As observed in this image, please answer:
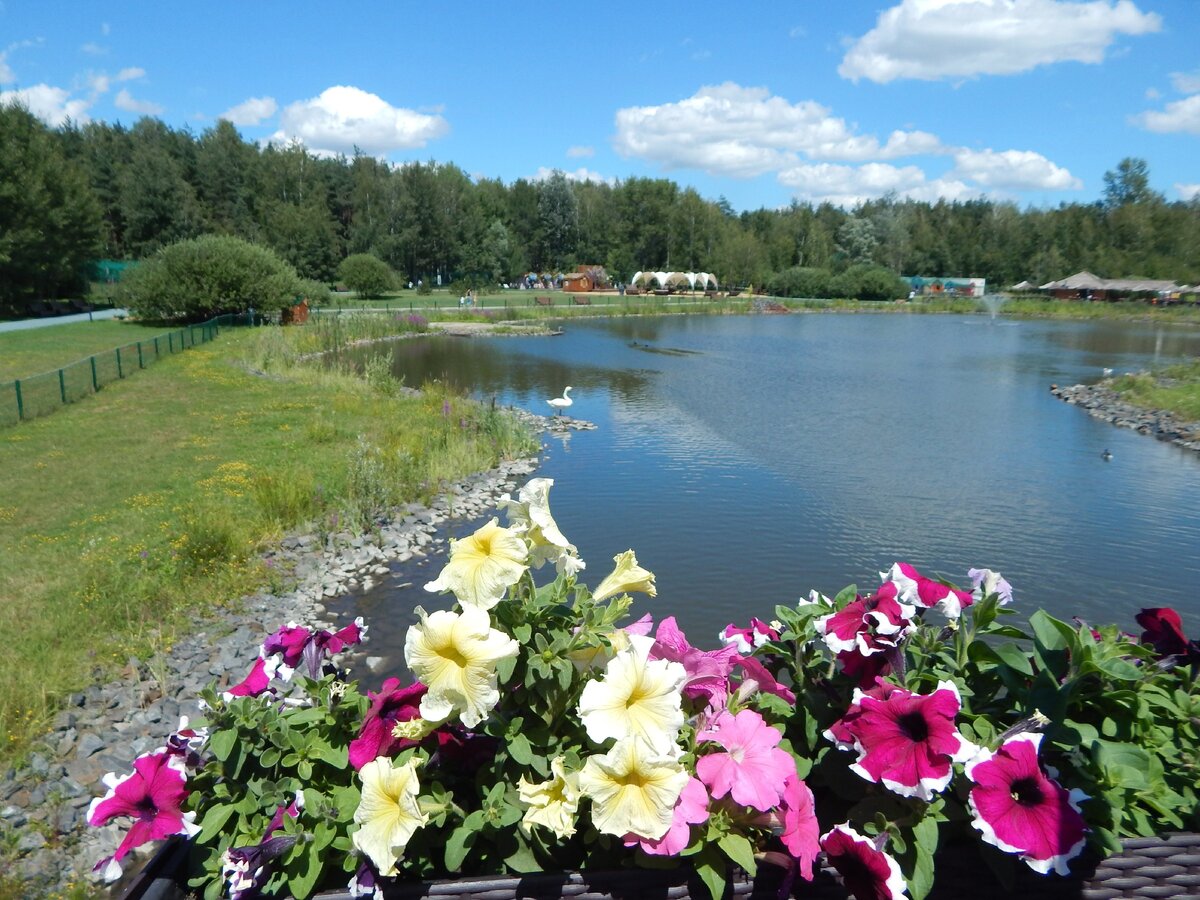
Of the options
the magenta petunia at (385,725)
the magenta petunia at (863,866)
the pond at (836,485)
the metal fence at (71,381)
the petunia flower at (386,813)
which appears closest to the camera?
the magenta petunia at (863,866)

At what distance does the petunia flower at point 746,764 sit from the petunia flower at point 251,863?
974 millimetres

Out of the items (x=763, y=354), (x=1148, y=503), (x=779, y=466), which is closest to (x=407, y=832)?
(x=779, y=466)

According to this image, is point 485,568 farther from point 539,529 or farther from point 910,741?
point 910,741

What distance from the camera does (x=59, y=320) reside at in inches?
1421

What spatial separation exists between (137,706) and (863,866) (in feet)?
19.3

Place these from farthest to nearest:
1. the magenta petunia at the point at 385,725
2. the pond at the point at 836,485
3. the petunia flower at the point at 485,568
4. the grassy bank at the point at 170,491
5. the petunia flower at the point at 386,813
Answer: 1. the pond at the point at 836,485
2. the grassy bank at the point at 170,491
3. the magenta petunia at the point at 385,725
4. the petunia flower at the point at 485,568
5. the petunia flower at the point at 386,813

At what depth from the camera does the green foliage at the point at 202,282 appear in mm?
34062

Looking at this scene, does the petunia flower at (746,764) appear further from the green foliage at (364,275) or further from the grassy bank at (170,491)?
the green foliage at (364,275)

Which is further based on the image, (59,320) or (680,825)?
(59,320)

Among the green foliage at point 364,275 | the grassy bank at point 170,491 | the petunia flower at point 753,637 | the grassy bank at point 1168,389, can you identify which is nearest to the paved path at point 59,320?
the green foliage at point 364,275

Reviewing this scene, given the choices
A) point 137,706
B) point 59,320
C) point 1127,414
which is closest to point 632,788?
point 137,706

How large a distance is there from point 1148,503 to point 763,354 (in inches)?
854

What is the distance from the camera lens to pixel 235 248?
35.4 m

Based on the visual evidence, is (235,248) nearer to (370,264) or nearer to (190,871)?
(370,264)
